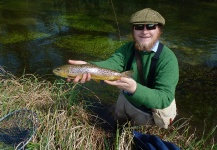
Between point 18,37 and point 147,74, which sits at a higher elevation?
point 147,74

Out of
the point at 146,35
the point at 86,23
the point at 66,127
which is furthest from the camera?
the point at 86,23

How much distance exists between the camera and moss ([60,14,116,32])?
9.69m

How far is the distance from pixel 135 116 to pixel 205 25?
8.29 meters

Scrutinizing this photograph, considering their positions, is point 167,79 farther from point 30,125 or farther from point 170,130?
point 30,125

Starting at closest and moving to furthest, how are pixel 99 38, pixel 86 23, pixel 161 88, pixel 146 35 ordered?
pixel 161 88
pixel 146 35
pixel 99 38
pixel 86 23

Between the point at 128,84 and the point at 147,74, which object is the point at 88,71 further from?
the point at 147,74

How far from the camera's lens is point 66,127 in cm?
315

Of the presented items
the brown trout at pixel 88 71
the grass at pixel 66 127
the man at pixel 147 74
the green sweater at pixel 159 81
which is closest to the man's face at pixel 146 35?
the man at pixel 147 74

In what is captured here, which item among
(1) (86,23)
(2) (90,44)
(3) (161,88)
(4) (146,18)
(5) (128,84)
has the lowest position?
(2) (90,44)

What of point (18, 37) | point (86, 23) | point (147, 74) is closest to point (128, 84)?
point (147, 74)

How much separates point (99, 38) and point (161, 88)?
6141 mm

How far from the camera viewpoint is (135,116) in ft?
10.9

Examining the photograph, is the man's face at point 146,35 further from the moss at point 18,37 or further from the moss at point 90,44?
the moss at point 18,37

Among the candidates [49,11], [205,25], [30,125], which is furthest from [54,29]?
[30,125]
